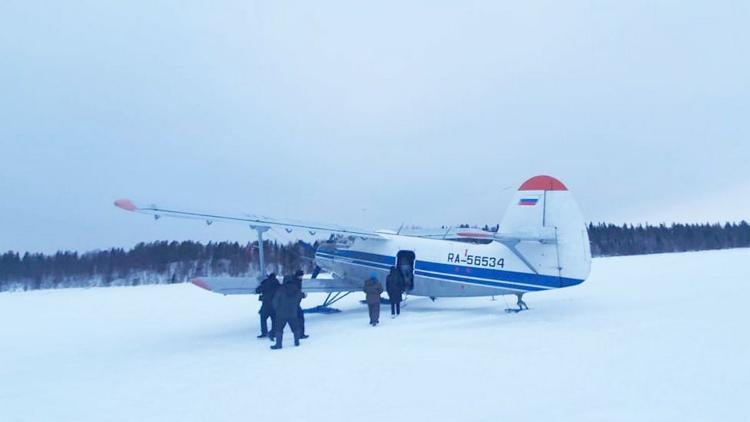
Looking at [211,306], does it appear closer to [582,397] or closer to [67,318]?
[67,318]

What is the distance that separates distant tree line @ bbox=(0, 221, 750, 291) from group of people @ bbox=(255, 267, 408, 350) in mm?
32902

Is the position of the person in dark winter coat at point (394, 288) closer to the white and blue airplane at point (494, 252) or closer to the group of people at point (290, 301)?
the group of people at point (290, 301)

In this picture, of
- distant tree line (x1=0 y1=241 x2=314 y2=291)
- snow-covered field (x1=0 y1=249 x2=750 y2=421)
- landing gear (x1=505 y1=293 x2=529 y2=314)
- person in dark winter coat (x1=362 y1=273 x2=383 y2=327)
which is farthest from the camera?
distant tree line (x1=0 y1=241 x2=314 y2=291)

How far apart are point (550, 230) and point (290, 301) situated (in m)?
6.53

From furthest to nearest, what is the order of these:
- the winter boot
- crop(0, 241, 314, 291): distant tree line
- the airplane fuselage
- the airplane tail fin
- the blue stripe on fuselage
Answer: crop(0, 241, 314, 291): distant tree line < the airplane fuselage < the blue stripe on fuselage < the airplane tail fin < the winter boot

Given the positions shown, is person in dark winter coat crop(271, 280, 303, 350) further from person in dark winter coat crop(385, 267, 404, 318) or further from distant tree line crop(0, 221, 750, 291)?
distant tree line crop(0, 221, 750, 291)

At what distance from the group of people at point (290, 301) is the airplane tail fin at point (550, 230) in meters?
3.18

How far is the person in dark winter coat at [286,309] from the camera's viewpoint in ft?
28.3

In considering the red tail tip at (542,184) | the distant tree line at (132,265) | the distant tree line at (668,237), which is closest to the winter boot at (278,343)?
the red tail tip at (542,184)

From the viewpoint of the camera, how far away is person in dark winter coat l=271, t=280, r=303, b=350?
8633mm

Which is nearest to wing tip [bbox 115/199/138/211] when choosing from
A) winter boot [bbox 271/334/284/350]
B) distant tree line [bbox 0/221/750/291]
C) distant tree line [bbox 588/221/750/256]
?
winter boot [bbox 271/334/284/350]

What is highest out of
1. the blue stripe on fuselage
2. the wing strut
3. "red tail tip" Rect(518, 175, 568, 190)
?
"red tail tip" Rect(518, 175, 568, 190)

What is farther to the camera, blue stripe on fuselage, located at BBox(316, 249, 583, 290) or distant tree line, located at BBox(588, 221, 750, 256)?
distant tree line, located at BBox(588, 221, 750, 256)

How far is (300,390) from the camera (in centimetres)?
572
